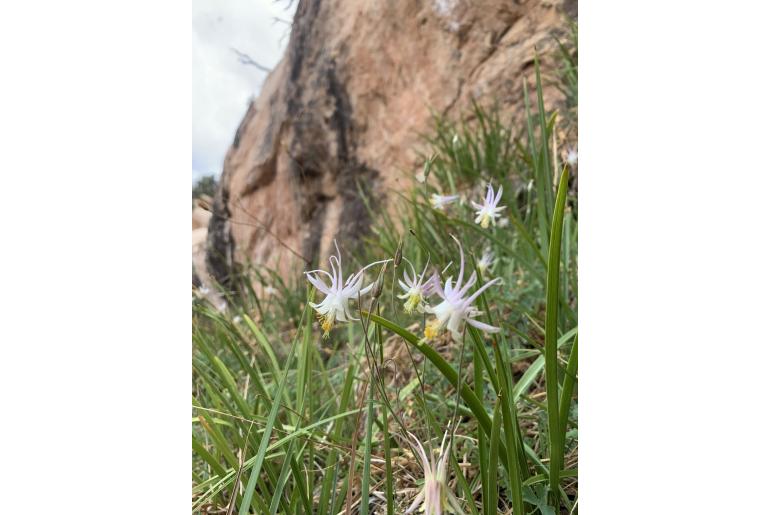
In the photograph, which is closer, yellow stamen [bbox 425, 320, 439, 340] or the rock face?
yellow stamen [bbox 425, 320, 439, 340]

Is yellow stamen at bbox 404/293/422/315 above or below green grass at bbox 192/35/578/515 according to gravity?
above

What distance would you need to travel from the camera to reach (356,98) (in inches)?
97.2

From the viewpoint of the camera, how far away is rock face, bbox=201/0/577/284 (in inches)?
72.6

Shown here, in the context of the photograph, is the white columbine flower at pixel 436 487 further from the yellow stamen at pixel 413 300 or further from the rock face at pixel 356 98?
the rock face at pixel 356 98

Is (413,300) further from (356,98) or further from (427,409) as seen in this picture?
(356,98)

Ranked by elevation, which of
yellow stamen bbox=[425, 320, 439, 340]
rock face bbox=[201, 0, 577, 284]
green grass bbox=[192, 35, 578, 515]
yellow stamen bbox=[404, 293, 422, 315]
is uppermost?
rock face bbox=[201, 0, 577, 284]

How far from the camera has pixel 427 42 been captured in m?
2.12

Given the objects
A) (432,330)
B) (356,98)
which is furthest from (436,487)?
(356,98)

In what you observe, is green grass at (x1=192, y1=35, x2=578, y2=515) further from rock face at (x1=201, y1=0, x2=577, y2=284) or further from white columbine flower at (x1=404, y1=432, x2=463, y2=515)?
rock face at (x1=201, y1=0, x2=577, y2=284)

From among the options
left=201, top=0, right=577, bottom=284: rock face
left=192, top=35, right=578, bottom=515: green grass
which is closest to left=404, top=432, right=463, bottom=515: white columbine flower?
left=192, top=35, right=578, bottom=515: green grass

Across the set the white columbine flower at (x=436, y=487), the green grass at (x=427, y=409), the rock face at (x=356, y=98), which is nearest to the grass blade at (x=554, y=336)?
the green grass at (x=427, y=409)
